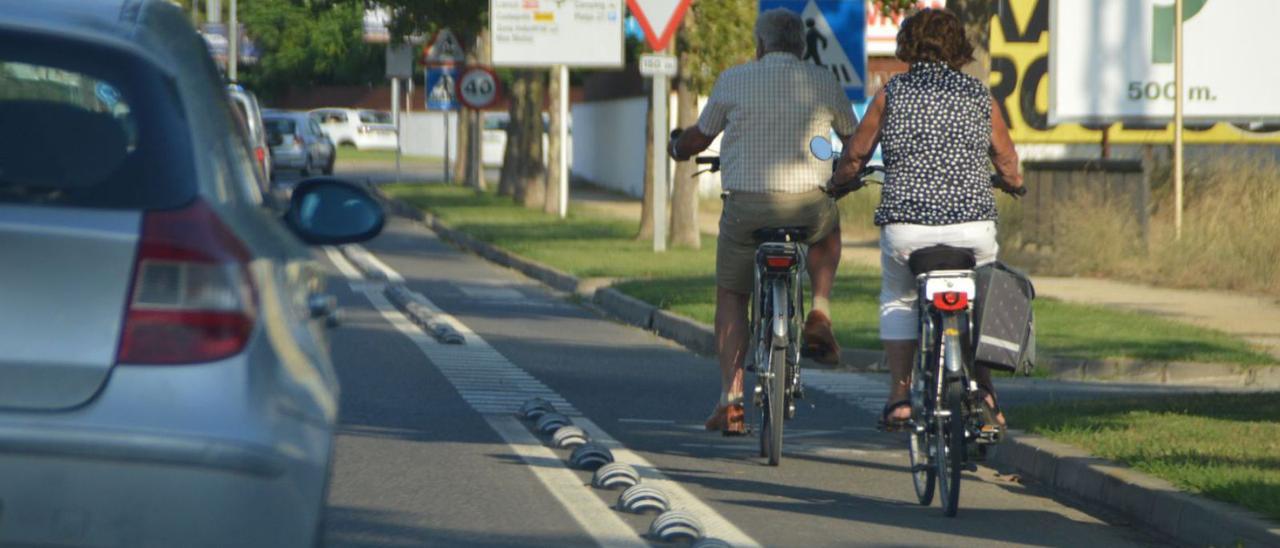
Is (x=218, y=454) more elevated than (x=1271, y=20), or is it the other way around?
(x=1271, y=20)

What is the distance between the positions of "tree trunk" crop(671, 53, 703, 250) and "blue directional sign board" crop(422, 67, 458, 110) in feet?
44.9

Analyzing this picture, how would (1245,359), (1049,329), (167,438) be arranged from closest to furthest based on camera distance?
(167,438), (1245,359), (1049,329)

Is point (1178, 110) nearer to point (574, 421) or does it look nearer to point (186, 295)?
point (574, 421)

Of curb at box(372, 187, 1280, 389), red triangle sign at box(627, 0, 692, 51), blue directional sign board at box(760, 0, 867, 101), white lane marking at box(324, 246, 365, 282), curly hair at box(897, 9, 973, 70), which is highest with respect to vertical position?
red triangle sign at box(627, 0, 692, 51)

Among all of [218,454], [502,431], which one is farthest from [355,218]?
[502,431]

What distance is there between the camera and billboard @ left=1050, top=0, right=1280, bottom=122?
22594 millimetres

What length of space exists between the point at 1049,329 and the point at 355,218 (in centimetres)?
975

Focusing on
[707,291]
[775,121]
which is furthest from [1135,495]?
[707,291]

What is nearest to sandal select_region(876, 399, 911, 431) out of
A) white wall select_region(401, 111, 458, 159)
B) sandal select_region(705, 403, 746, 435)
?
sandal select_region(705, 403, 746, 435)

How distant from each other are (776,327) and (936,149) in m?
1.18

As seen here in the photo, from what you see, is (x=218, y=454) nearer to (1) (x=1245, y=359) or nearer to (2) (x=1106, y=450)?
(2) (x=1106, y=450)

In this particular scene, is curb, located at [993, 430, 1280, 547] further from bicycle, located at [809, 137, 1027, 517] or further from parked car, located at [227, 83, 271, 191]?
parked car, located at [227, 83, 271, 191]

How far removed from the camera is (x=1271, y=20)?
75.3 feet

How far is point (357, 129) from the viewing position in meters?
76.7
